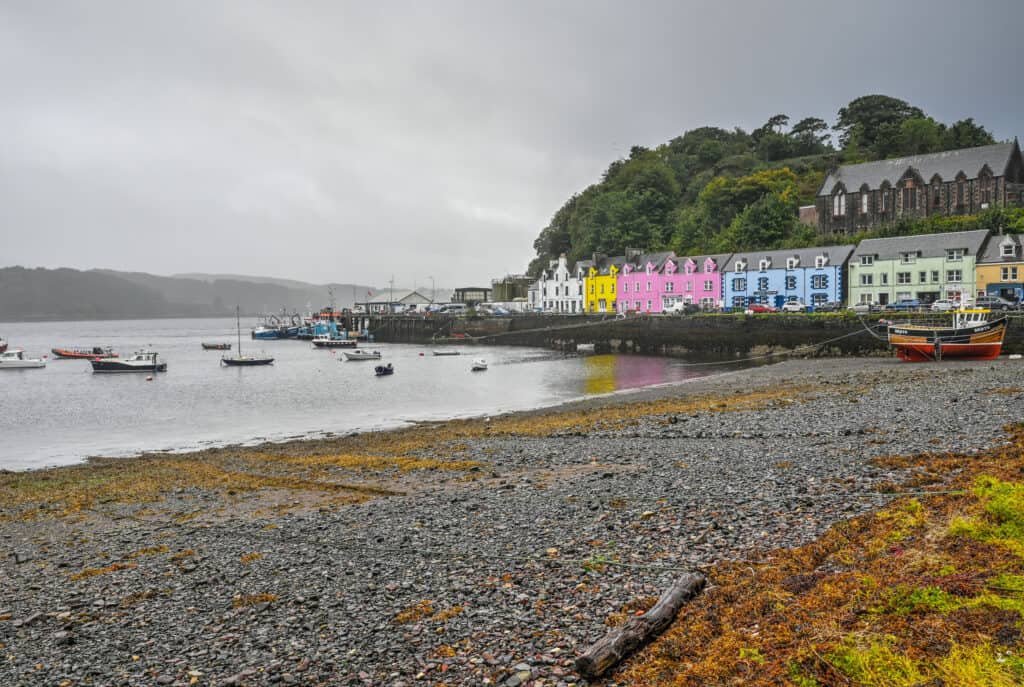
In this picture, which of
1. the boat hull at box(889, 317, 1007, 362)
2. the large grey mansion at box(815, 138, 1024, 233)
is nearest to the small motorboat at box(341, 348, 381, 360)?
the boat hull at box(889, 317, 1007, 362)

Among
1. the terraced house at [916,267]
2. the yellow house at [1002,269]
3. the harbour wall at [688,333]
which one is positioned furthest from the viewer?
the terraced house at [916,267]

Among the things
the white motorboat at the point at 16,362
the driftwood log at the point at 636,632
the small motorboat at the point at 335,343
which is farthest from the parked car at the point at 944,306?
the white motorboat at the point at 16,362

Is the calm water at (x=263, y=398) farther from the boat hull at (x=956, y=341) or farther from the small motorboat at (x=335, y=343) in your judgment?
the small motorboat at (x=335, y=343)

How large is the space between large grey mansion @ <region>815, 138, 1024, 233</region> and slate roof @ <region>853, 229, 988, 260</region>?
663 inches

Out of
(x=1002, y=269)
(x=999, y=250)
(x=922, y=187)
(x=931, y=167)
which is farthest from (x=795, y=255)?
(x=931, y=167)

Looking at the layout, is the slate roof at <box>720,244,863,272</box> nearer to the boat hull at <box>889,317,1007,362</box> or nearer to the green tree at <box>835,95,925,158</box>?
the boat hull at <box>889,317,1007,362</box>

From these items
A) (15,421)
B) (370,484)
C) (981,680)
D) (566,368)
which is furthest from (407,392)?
(981,680)

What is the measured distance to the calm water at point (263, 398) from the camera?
94.7 feet

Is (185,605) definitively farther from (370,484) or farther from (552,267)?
(552,267)

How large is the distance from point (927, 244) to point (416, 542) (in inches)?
2548

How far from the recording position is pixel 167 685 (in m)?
6.14

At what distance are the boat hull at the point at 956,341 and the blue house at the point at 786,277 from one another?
28524mm

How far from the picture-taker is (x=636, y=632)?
588 cm

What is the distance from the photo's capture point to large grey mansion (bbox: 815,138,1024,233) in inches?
2808
